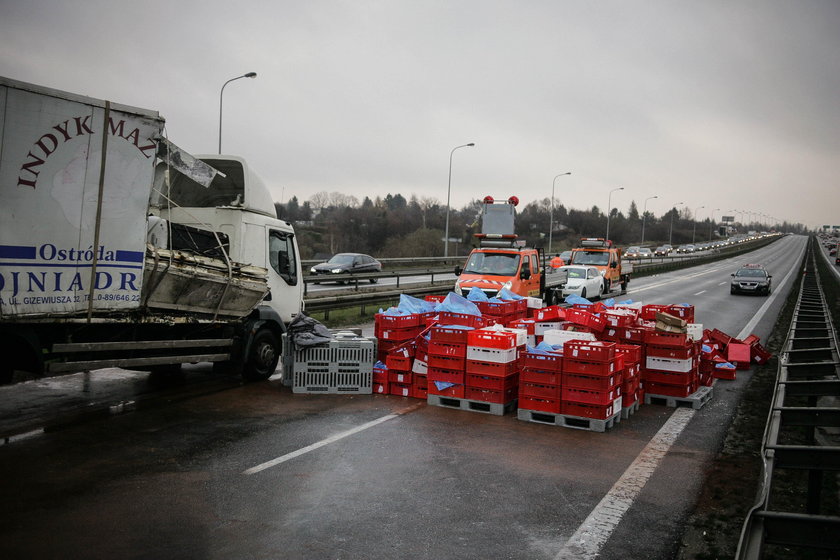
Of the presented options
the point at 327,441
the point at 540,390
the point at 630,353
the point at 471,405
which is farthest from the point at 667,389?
the point at 327,441

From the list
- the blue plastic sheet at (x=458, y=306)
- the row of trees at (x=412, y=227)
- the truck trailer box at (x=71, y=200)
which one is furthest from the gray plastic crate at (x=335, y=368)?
the row of trees at (x=412, y=227)

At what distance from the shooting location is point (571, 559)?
4543 millimetres

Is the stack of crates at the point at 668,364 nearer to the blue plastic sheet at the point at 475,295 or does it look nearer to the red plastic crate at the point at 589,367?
the red plastic crate at the point at 589,367

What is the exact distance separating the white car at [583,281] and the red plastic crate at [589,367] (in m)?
17.1

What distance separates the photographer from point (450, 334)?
8.95 meters

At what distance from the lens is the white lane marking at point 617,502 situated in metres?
4.73

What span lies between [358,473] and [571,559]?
2.40 metres

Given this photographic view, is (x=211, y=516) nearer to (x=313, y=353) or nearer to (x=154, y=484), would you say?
(x=154, y=484)

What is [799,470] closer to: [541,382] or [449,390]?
[541,382]

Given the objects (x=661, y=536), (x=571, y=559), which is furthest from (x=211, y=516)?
(x=661, y=536)

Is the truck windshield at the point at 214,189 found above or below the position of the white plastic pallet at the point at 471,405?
above

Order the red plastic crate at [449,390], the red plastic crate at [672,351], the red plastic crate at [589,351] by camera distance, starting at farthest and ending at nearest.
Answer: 1. the red plastic crate at [672,351]
2. the red plastic crate at [449,390]
3. the red plastic crate at [589,351]

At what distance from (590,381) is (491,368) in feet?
4.56

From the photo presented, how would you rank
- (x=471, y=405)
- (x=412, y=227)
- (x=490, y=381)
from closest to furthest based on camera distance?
(x=490, y=381), (x=471, y=405), (x=412, y=227)
